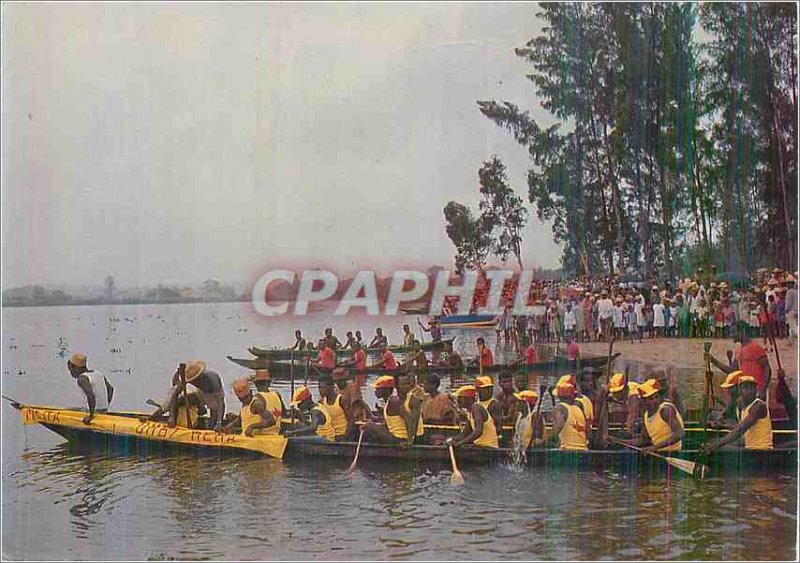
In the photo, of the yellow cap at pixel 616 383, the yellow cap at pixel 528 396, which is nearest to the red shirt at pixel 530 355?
the yellow cap at pixel 528 396

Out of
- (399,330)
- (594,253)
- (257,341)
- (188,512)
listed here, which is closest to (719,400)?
(594,253)

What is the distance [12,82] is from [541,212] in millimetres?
3803

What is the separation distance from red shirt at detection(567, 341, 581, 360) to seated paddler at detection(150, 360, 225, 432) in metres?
2.52

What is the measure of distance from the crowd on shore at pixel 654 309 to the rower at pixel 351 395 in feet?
3.68

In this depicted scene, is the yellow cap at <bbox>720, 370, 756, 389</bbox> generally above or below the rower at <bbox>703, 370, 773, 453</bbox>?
above

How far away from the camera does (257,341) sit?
21.7 feet

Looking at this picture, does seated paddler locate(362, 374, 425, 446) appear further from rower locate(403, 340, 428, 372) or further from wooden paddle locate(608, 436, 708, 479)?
wooden paddle locate(608, 436, 708, 479)

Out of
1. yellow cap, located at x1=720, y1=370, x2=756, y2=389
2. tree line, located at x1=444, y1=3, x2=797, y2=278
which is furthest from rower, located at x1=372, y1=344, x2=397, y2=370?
yellow cap, located at x1=720, y1=370, x2=756, y2=389

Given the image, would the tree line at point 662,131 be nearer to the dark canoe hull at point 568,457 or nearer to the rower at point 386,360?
the rower at point 386,360

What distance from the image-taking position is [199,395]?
21.7 feet

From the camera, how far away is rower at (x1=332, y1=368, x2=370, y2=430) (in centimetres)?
654

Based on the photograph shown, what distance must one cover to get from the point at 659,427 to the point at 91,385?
3.96 meters

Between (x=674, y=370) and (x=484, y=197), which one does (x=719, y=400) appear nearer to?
(x=674, y=370)

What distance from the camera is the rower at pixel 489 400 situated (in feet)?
20.8
